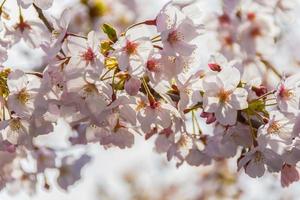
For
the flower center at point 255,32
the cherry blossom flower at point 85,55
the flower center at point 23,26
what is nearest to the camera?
the cherry blossom flower at point 85,55

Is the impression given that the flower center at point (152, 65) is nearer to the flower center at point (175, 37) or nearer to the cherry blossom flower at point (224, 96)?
the flower center at point (175, 37)

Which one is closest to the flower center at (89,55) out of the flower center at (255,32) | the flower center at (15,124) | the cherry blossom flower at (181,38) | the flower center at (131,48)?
the flower center at (131,48)

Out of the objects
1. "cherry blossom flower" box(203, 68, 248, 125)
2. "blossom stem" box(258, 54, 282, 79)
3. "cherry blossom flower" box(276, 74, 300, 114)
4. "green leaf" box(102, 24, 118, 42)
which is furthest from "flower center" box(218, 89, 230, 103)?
"blossom stem" box(258, 54, 282, 79)

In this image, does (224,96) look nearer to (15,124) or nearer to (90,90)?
(90,90)

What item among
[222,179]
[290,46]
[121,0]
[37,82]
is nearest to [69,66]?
[37,82]

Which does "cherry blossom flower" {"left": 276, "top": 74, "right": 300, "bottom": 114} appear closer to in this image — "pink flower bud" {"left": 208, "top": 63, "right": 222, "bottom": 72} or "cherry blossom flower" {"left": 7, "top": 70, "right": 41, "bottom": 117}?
"pink flower bud" {"left": 208, "top": 63, "right": 222, "bottom": 72}
